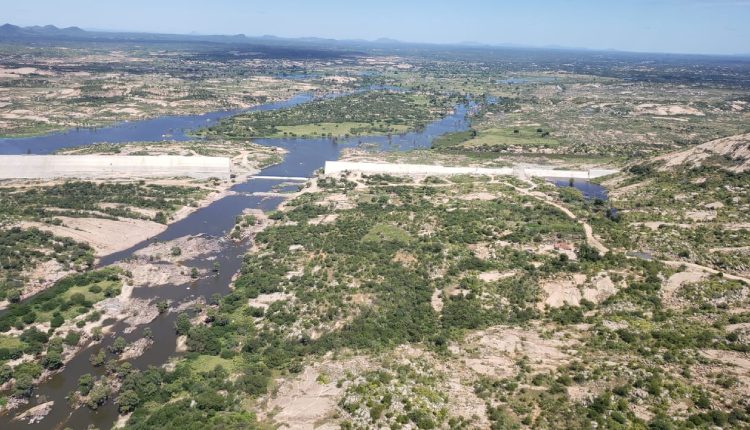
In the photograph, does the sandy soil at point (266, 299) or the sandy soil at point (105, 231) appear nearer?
the sandy soil at point (266, 299)

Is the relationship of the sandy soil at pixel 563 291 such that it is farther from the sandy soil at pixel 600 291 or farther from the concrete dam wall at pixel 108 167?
the concrete dam wall at pixel 108 167

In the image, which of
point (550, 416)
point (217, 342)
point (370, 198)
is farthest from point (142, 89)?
point (550, 416)

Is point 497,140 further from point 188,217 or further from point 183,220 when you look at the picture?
point 183,220

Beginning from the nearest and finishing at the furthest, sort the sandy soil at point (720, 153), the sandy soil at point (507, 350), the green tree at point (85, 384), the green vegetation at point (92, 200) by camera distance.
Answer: the green tree at point (85, 384) → the sandy soil at point (507, 350) → the green vegetation at point (92, 200) → the sandy soil at point (720, 153)

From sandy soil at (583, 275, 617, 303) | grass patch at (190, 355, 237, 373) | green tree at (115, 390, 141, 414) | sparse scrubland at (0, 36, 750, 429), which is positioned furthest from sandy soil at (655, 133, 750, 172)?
green tree at (115, 390, 141, 414)

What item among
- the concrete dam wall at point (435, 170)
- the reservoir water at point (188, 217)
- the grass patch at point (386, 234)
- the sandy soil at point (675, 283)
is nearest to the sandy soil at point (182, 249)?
the reservoir water at point (188, 217)

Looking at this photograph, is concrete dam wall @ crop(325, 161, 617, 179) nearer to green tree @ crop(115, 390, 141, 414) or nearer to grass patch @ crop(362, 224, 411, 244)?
grass patch @ crop(362, 224, 411, 244)

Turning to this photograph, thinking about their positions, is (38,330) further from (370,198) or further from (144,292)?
(370,198)
